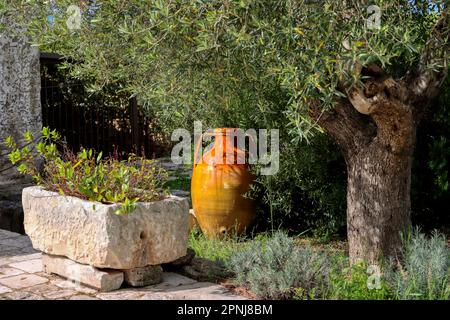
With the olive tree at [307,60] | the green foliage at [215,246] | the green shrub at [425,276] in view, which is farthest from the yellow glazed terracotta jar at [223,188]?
the green shrub at [425,276]

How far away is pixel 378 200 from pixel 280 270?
45.3 inches

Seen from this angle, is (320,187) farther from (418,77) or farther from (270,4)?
(270,4)

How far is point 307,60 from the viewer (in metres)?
4.19

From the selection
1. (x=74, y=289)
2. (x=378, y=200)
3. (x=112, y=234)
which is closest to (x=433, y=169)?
(x=378, y=200)

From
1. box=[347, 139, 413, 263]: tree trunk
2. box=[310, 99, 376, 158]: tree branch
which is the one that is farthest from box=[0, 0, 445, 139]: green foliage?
box=[347, 139, 413, 263]: tree trunk

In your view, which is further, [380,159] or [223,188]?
[223,188]

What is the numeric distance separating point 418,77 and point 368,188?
107 cm

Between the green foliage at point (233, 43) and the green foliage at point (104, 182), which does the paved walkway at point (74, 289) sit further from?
the green foliage at point (233, 43)

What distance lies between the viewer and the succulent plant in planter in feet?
16.3

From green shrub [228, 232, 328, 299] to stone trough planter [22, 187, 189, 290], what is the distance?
58 centimetres

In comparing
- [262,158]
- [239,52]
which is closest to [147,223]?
[239,52]

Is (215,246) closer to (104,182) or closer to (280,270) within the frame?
(280,270)

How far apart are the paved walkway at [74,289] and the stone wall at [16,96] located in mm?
3035

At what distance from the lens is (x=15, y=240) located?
7.32 metres
